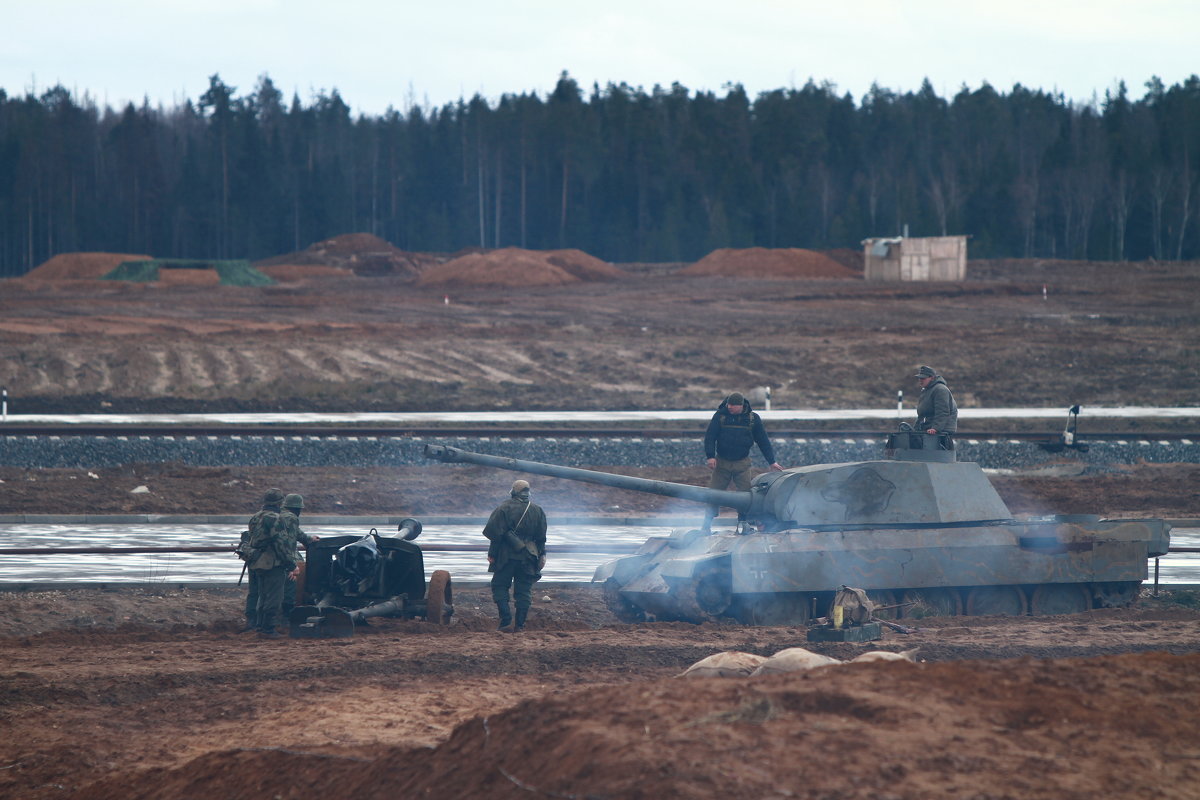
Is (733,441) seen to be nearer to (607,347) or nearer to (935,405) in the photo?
(935,405)

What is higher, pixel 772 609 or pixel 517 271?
pixel 517 271

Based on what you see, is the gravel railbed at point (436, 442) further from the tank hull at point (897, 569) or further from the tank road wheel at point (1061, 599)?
the tank hull at point (897, 569)

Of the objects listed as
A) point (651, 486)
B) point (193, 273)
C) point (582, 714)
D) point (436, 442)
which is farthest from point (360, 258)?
point (582, 714)

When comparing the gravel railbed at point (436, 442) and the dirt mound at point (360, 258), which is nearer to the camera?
the gravel railbed at point (436, 442)

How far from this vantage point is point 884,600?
14.0 metres

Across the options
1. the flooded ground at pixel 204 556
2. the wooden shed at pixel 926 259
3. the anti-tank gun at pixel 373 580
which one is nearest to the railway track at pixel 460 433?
the flooded ground at pixel 204 556

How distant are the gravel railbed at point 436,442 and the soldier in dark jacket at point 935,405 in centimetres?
758

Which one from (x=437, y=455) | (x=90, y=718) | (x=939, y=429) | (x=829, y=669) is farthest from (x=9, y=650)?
(x=939, y=429)

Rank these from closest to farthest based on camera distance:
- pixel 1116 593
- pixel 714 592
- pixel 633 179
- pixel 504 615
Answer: pixel 504 615 → pixel 714 592 → pixel 1116 593 → pixel 633 179

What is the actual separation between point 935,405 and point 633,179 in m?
85.9

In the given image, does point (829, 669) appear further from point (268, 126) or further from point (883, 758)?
point (268, 126)

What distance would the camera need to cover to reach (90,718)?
994 cm

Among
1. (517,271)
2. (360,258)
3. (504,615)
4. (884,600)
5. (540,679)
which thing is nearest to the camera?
(540,679)

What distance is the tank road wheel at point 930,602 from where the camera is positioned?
46.2ft
